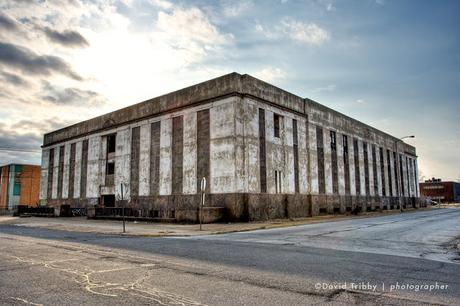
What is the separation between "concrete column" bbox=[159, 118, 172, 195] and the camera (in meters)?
32.5

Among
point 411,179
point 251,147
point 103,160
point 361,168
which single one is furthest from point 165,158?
point 411,179

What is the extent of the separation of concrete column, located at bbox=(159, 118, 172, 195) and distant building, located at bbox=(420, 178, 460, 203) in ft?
361

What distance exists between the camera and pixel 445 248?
36.8ft

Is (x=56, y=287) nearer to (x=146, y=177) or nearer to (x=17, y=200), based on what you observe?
(x=146, y=177)

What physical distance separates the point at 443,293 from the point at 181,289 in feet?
13.5

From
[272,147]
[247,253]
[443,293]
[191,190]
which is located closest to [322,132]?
[272,147]

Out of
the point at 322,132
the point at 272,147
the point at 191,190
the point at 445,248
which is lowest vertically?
the point at 445,248

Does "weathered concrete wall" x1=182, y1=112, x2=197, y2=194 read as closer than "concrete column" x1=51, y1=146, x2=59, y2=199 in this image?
Yes

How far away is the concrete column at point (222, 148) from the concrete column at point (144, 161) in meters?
9.07

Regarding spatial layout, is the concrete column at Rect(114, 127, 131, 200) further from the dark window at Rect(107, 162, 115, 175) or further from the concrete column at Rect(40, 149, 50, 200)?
the concrete column at Rect(40, 149, 50, 200)

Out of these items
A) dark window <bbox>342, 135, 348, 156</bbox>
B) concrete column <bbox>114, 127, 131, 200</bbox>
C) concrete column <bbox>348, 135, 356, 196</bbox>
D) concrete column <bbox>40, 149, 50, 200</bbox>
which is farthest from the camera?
concrete column <bbox>40, 149, 50, 200</bbox>

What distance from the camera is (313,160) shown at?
119ft

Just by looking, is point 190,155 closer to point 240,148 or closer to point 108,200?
point 240,148

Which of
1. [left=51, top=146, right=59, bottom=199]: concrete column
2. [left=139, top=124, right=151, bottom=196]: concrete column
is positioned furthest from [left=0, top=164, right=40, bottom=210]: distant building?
[left=139, top=124, right=151, bottom=196]: concrete column
